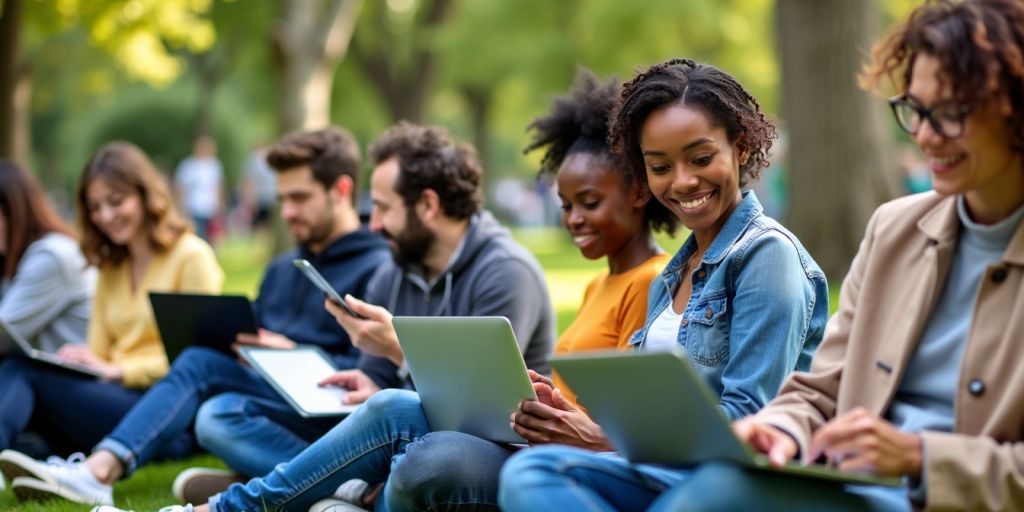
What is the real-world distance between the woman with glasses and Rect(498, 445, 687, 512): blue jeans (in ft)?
0.65

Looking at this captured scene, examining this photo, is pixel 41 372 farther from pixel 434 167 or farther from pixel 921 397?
pixel 921 397

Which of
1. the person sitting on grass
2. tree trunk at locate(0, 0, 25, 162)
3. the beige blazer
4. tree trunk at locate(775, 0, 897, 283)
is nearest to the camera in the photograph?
the beige blazer

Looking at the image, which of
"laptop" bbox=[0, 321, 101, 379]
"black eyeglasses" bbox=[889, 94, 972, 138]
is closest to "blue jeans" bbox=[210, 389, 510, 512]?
"black eyeglasses" bbox=[889, 94, 972, 138]

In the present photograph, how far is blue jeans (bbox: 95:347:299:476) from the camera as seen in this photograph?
17.2ft

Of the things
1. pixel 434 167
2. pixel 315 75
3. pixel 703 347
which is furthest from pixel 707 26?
pixel 703 347

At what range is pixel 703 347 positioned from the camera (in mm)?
3502

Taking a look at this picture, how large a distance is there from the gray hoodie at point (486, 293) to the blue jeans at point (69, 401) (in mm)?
1361

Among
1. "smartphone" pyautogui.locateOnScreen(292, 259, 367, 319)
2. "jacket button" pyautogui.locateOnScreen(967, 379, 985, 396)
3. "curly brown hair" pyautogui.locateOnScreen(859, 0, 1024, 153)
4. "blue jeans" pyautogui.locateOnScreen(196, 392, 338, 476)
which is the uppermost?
"curly brown hair" pyautogui.locateOnScreen(859, 0, 1024, 153)

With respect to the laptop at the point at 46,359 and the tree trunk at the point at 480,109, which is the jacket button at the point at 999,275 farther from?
the tree trunk at the point at 480,109

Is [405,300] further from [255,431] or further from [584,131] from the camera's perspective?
[584,131]

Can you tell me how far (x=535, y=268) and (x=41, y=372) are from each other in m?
2.49

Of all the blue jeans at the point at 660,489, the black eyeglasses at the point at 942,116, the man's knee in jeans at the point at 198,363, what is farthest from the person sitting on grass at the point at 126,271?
the black eyeglasses at the point at 942,116

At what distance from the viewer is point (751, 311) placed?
3369mm

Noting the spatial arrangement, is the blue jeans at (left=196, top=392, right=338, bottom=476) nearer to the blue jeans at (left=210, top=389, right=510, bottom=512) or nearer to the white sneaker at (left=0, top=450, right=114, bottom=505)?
the white sneaker at (left=0, top=450, right=114, bottom=505)
